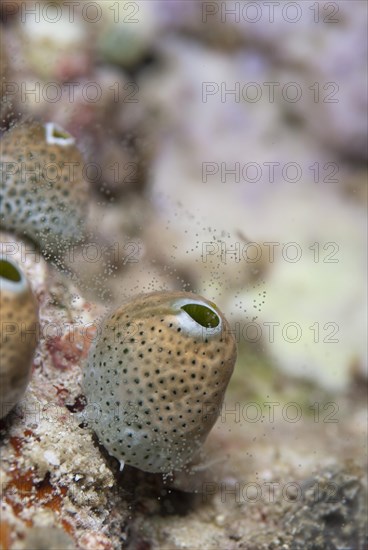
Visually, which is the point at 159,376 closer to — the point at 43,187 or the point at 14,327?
the point at 14,327

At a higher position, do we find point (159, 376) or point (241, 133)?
point (159, 376)

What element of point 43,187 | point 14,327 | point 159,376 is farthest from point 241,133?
point 14,327

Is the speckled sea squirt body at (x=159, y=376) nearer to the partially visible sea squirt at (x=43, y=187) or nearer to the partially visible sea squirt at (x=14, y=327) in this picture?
the partially visible sea squirt at (x=14, y=327)

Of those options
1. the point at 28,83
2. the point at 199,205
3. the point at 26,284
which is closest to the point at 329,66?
the point at 199,205

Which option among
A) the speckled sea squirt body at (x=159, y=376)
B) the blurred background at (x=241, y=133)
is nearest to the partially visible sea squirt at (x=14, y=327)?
the speckled sea squirt body at (x=159, y=376)

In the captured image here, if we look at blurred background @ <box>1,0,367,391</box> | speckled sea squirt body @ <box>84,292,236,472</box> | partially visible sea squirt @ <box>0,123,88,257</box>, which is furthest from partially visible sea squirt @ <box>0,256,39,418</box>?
blurred background @ <box>1,0,367,391</box>

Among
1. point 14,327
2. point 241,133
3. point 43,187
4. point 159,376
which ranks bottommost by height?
point 241,133
